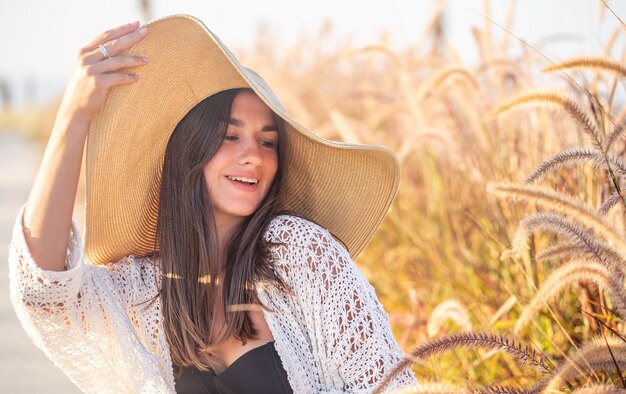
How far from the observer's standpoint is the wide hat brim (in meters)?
2.73

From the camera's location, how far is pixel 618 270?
6.02ft

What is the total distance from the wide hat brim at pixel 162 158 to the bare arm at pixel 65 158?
17 cm

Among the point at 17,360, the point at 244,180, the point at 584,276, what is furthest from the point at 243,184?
the point at 17,360

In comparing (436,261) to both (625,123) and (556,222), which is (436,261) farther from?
(556,222)

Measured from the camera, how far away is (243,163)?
9.12 ft

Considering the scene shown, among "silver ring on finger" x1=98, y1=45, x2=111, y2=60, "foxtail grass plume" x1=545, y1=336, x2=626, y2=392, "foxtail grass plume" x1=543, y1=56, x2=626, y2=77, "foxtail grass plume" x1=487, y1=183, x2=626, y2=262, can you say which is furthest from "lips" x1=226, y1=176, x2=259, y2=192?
"foxtail grass plume" x1=545, y1=336, x2=626, y2=392

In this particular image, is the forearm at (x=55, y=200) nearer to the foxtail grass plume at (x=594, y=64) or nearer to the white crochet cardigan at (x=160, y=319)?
the white crochet cardigan at (x=160, y=319)

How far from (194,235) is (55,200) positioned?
503 mm

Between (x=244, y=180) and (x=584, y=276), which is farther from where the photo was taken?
(x=244, y=180)

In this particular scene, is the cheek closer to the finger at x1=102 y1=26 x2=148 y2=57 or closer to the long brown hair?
the long brown hair

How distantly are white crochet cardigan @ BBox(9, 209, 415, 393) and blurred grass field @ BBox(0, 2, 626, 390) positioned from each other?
0.97ft

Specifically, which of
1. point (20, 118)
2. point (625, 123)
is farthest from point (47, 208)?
point (20, 118)

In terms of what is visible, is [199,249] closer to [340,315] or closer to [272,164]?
[272,164]

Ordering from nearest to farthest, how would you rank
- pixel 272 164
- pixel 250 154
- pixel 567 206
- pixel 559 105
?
pixel 567 206, pixel 559 105, pixel 250 154, pixel 272 164
